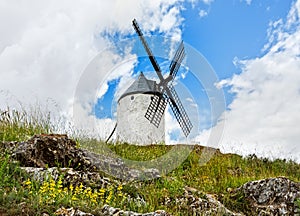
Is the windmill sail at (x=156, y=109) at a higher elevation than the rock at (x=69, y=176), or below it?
higher

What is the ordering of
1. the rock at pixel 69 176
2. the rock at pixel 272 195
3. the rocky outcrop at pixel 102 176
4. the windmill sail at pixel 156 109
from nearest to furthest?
the rock at pixel 69 176 < the rocky outcrop at pixel 102 176 < the rock at pixel 272 195 < the windmill sail at pixel 156 109

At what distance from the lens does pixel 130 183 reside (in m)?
9.39

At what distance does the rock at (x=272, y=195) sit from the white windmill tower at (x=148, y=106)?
44.6 ft

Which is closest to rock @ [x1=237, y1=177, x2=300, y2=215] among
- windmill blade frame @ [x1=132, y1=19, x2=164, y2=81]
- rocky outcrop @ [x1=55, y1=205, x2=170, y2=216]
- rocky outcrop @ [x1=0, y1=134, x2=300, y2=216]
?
rocky outcrop @ [x1=0, y1=134, x2=300, y2=216]

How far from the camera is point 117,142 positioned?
57.1ft

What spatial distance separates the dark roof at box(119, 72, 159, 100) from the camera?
1043 inches

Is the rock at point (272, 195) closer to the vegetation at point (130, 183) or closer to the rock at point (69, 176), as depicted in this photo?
the vegetation at point (130, 183)

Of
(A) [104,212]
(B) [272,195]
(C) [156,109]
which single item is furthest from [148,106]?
(A) [104,212]

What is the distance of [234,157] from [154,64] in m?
10.3

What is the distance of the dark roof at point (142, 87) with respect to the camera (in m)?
26.5

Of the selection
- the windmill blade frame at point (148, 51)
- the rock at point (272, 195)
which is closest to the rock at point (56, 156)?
the rock at point (272, 195)

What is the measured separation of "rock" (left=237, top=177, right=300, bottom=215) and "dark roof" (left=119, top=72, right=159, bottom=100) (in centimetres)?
1587

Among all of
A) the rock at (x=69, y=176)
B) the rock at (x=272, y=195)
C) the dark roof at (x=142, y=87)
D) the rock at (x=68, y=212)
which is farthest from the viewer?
the dark roof at (x=142, y=87)

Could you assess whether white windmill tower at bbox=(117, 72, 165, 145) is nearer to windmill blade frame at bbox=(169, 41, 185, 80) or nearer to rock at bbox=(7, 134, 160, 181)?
windmill blade frame at bbox=(169, 41, 185, 80)
